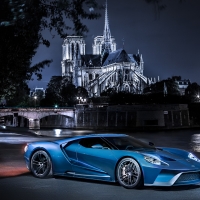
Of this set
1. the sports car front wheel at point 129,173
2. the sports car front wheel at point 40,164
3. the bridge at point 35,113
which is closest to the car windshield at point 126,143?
the sports car front wheel at point 129,173

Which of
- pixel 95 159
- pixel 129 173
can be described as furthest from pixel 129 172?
pixel 95 159

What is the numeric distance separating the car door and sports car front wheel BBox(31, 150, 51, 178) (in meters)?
0.86

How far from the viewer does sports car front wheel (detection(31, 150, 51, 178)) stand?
10.5m

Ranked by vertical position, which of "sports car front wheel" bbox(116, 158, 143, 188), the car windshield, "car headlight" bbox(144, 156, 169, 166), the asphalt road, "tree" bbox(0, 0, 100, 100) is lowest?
the asphalt road

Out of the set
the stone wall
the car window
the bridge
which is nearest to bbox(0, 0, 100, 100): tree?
the car window

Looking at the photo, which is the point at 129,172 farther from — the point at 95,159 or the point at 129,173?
the point at 95,159

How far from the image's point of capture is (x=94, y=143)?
1011 cm

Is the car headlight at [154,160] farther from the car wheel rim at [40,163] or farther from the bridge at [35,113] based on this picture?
the bridge at [35,113]

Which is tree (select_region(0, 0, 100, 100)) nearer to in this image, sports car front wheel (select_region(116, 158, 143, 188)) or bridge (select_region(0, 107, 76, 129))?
sports car front wheel (select_region(116, 158, 143, 188))

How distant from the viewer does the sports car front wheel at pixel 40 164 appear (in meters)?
10.5

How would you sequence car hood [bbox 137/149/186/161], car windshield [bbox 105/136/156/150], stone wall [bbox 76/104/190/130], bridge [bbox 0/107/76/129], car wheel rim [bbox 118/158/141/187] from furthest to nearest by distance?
bridge [bbox 0/107/76/129], stone wall [bbox 76/104/190/130], car windshield [bbox 105/136/156/150], car hood [bbox 137/149/186/161], car wheel rim [bbox 118/158/141/187]

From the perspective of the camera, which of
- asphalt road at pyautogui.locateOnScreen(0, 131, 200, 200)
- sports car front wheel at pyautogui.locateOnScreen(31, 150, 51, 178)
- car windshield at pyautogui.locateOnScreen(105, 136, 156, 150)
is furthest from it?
sports car front wheel at pyautogui.locateOnScreen(31, 150, 51, 178)

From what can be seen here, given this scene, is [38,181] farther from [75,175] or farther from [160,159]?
[160,159]

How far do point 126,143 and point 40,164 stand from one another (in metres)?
2.27
